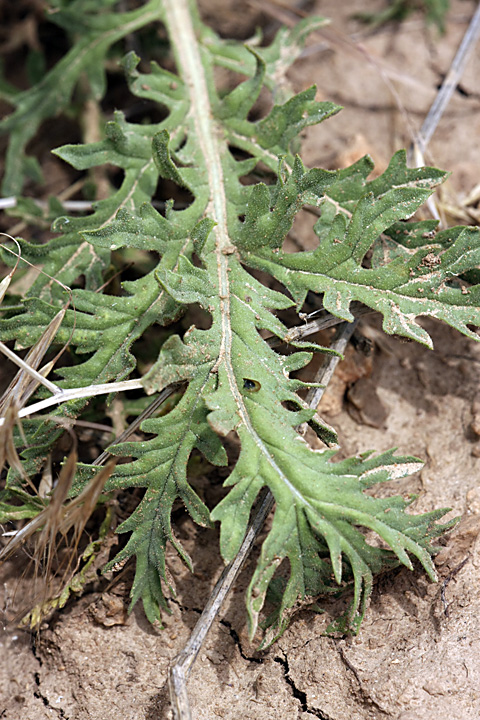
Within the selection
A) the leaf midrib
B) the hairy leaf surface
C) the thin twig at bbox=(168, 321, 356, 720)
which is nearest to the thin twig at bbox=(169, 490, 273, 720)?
the thin twig at bbox=(168, 321, 356, 720)

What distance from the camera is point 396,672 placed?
6.03ft

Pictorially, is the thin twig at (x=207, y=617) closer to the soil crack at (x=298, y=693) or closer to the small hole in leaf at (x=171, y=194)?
the soil crack at (x=298, y=693)

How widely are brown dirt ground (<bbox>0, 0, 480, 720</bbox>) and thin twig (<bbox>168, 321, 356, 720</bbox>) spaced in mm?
202

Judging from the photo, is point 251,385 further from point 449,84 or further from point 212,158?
point 449,84

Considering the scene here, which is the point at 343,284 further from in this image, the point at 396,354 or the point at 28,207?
the point at 28,207

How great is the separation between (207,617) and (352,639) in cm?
47

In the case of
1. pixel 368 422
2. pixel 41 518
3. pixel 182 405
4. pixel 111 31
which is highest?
pixel 111 31

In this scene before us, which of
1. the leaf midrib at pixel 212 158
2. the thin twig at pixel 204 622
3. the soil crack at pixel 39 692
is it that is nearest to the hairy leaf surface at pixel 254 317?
the leaf midrib at pixel 212 158

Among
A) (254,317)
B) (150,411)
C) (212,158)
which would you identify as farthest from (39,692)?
(212,158)

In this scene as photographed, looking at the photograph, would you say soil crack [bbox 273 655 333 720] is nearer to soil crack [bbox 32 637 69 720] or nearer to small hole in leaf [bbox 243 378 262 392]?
soil crack [bbox 32 637 69 720]

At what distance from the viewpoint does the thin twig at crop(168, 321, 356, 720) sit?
1710mm

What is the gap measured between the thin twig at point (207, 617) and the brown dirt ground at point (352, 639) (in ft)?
0.66

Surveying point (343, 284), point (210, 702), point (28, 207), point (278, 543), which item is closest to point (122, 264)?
point (28, 207)

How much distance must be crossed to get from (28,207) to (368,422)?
1.92 meters
